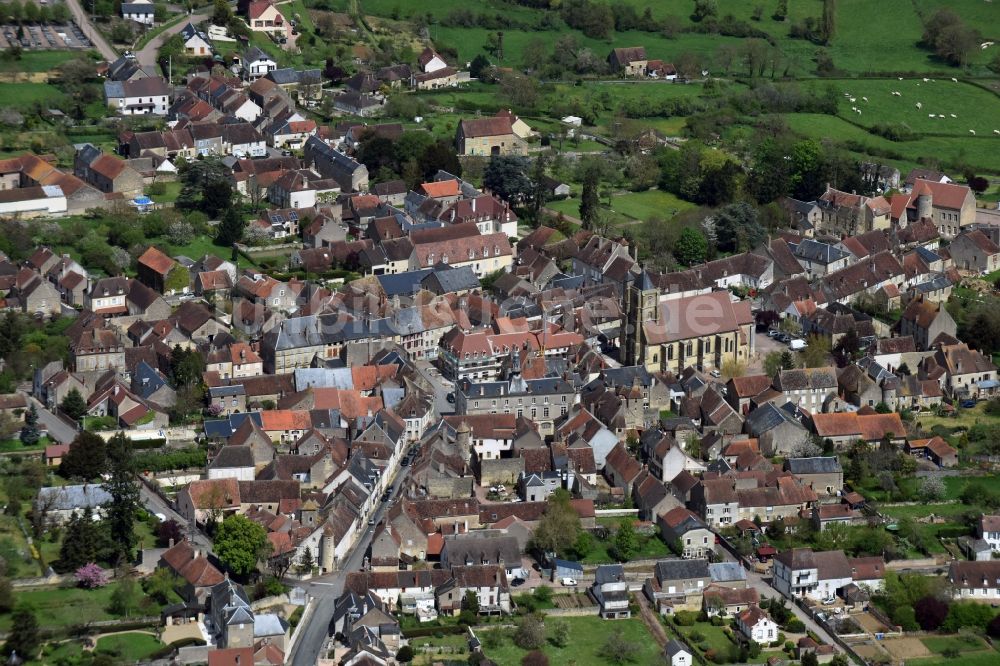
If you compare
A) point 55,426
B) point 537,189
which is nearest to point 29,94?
point 537,189

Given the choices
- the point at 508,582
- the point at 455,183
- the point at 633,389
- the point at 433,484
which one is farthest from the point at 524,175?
the point at 508,582

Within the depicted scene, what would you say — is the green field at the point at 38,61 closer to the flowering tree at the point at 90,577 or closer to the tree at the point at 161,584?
the flowering tree at the point at 90,577

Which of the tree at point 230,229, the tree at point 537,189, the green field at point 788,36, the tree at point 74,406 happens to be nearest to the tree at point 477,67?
the green field at point 788,36

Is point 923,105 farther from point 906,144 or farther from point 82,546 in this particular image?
point 82,546

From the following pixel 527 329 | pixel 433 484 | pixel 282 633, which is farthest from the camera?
pixel 527 329

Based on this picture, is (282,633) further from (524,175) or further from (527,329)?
(524,175)
